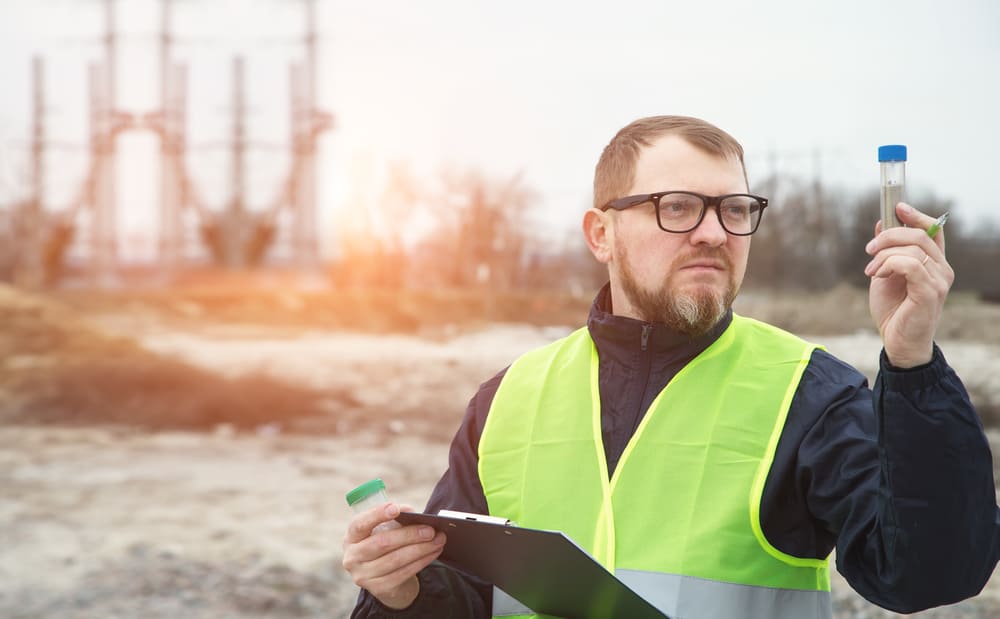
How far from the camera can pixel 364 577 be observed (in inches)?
70.9

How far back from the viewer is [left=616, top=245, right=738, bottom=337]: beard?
187 centimetres

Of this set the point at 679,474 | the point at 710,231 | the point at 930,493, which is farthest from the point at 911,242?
the point at 679,474

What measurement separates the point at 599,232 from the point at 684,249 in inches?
12.0

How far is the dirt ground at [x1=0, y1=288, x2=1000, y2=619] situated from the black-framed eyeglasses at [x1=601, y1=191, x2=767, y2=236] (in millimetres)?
4178

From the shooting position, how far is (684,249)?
1.87 meters

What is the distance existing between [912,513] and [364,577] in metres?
0.95

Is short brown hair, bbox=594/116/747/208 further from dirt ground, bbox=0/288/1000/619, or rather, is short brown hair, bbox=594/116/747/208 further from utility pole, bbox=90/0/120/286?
utility pole, bbox=90/0/120/286

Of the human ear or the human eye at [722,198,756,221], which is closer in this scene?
the human eye at [722,198,756,221]

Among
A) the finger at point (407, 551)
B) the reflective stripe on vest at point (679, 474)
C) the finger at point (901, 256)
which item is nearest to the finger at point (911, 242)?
the finger at point (901, 256)

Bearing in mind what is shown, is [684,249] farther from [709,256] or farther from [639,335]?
[639,335]

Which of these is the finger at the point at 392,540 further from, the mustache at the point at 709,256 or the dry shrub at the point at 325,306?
the dry shrub at the point at 325,306

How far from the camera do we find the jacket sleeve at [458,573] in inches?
77.4

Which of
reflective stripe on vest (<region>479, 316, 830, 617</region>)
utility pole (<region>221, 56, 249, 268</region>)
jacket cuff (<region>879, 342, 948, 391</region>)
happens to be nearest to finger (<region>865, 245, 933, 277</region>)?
jacket cuff (<region>879, 342, 948, 391</region>)

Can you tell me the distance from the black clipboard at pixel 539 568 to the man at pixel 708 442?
64 mm
